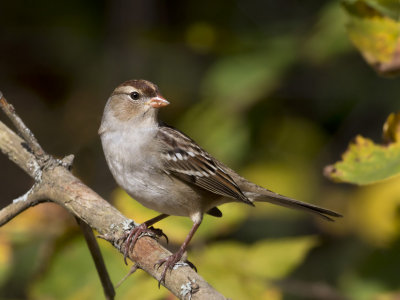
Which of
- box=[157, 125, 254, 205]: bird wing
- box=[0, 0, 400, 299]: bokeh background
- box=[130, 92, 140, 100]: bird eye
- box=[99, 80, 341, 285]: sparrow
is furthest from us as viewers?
box=[130, 92, 140, 100]: bird eye

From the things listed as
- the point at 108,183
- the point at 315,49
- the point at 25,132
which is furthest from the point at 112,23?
the point at 25,132

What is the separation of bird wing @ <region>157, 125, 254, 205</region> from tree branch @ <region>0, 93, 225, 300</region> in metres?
0.60

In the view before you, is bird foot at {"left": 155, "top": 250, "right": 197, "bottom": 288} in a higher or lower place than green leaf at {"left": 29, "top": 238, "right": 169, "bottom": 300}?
higher

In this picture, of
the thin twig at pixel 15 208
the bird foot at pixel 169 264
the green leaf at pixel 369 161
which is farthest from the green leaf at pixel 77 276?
the green leaf at pixel 369 161

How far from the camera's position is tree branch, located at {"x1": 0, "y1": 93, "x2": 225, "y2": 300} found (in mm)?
2045

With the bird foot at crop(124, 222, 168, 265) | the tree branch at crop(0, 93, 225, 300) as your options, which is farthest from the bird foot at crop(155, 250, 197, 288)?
the bird foot at crop(124, 222, 168, 265)

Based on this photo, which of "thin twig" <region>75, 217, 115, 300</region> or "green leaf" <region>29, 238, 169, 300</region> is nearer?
"thin twig" <region>75, 217, 115, 300</region>

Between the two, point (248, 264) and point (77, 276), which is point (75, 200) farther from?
point (248, 264)

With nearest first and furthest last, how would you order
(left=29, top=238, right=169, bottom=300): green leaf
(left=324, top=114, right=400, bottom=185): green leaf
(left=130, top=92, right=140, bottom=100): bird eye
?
(left=324, top=114, right=400, bottom=185): green leaf
(left=29, top=238, right=169, bottom=300): green leaf
(left=130, top=92, right=140, bottom=100): bird eye

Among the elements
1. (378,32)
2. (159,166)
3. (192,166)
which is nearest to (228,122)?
(192,166)

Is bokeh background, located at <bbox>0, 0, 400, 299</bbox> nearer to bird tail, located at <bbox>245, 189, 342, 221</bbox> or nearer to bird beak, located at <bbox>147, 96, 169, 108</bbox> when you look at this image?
bird tail, located at <bbox>245, 189, 342, 221</bbox>

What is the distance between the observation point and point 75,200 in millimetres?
2160

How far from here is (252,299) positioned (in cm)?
228

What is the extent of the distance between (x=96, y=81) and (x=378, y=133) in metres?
2.23
